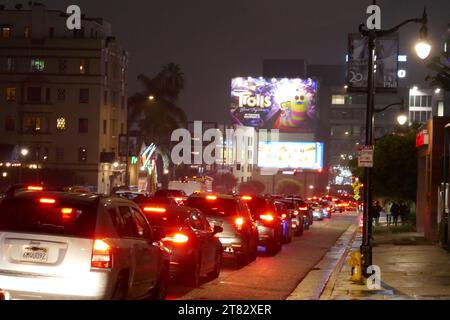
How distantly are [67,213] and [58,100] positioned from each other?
71.8 m

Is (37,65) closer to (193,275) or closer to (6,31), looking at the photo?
(6,31)

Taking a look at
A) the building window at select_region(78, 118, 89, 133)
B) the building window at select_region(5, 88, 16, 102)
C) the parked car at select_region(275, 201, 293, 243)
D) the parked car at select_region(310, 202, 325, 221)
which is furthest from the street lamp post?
the building window at select_region(5, 88, 16, 102)

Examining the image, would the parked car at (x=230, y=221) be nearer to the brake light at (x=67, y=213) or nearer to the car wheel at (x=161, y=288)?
A: the car wheel at (x=161, y=288)

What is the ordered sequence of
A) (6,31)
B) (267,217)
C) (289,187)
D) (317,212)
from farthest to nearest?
(289,187) → (6,31) → (317,212) → (267,217)

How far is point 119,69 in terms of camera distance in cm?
8606

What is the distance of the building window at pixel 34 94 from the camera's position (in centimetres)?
8156

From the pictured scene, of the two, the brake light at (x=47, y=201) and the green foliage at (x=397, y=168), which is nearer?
the brake light at (x=47, y=201)

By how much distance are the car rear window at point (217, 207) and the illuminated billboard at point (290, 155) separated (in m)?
88.7

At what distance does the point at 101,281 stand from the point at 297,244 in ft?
78.3

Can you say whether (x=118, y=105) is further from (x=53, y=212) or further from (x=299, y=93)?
(x=53, y=212)

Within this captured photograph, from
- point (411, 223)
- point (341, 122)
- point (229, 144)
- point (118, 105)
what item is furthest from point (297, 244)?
point (341, 122)

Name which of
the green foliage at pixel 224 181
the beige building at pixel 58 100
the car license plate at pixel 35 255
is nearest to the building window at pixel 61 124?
the beige building at pixel 58 100

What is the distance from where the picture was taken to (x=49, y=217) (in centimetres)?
1143

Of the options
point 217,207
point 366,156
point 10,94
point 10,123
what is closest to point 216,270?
point 217,207
